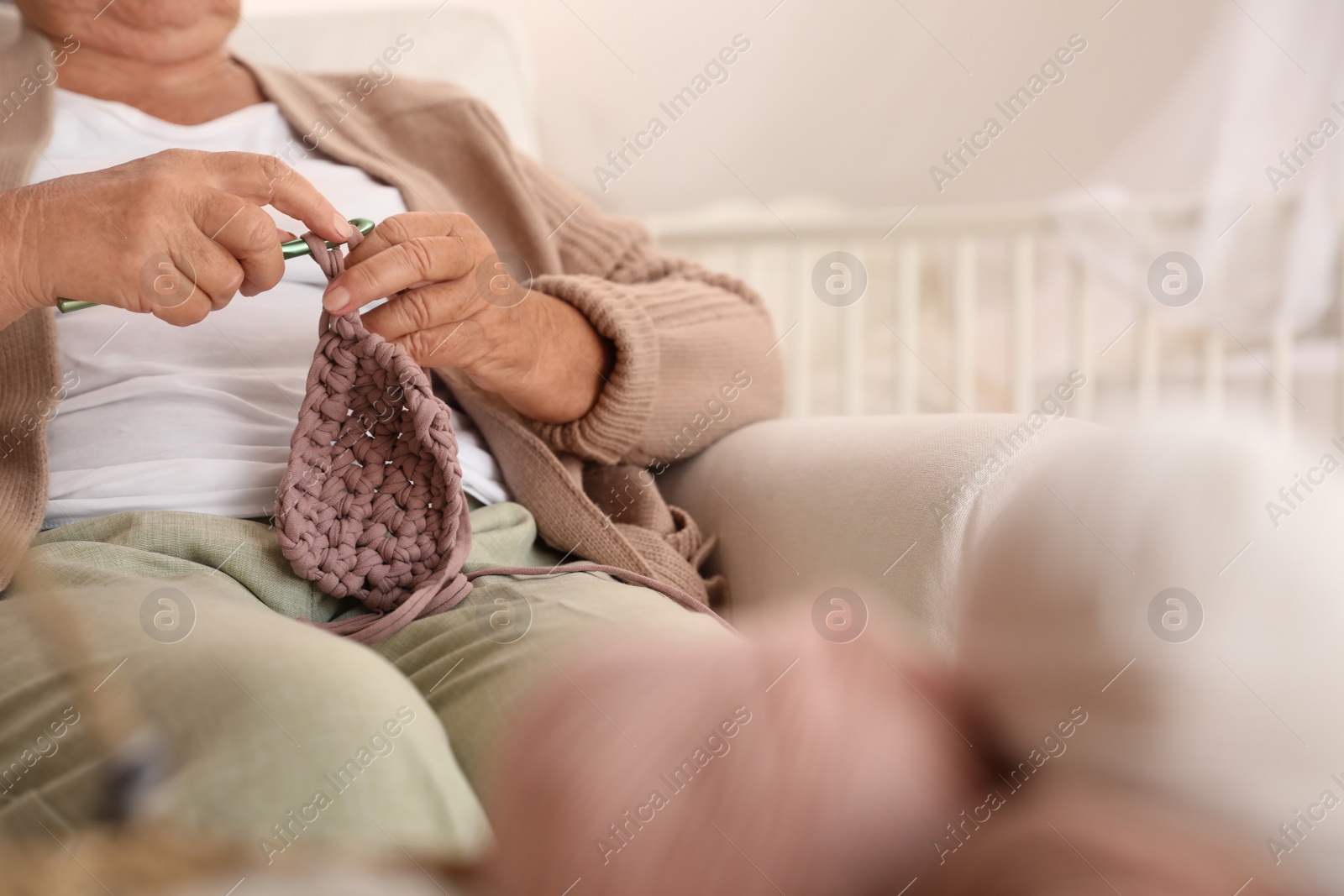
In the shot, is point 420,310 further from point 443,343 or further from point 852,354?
point 852,354

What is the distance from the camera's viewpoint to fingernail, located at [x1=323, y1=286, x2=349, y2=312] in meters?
0.50

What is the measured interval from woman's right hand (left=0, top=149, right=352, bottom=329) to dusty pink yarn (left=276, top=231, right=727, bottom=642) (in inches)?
1.8

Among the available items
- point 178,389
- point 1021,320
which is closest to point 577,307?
point 178,389

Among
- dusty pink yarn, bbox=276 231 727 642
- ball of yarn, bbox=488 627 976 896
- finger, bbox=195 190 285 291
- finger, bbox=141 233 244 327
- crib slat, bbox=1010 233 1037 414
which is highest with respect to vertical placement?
crib slat, bbox=1010 233 1037 414

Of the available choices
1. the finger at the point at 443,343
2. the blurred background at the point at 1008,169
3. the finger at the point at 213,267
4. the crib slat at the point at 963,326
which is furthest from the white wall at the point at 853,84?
the finger at the point at 213,267

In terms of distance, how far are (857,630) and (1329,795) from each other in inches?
6.3

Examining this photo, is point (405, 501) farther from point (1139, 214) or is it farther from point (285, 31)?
point (1139, 214)

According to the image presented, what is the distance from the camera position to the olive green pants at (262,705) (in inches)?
12.4

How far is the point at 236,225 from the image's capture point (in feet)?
1.49

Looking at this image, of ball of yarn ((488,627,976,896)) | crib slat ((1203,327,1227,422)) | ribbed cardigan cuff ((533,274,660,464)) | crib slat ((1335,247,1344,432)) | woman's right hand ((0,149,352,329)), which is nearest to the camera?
ball of yarn ((488,627,976,896))

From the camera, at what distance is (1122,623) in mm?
314

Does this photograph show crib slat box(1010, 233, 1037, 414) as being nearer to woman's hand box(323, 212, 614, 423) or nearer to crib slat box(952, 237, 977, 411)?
crib slat box(952, 237, 977, 411)

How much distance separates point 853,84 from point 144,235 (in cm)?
121

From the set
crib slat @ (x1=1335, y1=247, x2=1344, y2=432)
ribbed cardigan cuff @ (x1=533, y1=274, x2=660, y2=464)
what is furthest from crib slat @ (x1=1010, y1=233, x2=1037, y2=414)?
ribbed cardigan cuff @ (x1=533, y1=274, x2=660, y2=464)
